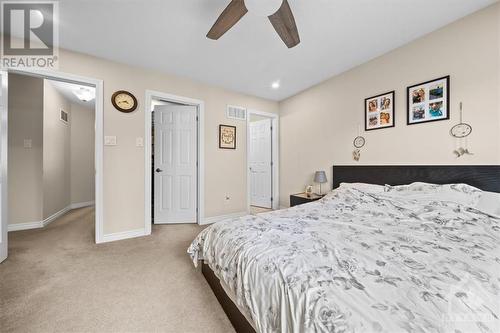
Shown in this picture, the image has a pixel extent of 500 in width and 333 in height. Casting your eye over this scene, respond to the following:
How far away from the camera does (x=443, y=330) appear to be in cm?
57

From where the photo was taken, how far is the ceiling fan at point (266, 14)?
1.33 meters

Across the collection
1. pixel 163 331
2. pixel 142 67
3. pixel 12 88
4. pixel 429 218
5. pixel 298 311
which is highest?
pixel 142 67

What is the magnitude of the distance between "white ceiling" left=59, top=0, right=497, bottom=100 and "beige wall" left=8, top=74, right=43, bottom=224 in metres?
1.51

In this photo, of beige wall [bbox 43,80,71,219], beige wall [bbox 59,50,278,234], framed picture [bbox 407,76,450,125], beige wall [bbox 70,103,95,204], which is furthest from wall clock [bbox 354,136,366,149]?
beige wall [bbox 70,103,95,204]

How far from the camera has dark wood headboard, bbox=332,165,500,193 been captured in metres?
1.79

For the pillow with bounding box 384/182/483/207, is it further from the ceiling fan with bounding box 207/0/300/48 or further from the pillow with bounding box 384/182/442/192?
the ceiling fan with bounding box 207/0/300/48

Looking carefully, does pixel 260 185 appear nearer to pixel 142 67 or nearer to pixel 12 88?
pixel 142 67

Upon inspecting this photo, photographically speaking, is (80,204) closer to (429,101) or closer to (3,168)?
(3,168)

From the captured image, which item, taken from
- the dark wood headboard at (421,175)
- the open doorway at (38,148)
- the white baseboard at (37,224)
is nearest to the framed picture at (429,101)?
the dark wood headboard at (421,175)

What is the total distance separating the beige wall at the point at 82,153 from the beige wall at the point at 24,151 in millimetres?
1313

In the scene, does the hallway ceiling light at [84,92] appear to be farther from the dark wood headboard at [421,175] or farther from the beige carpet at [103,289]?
the dark wood headboard at [421,175]

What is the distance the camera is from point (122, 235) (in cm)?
270

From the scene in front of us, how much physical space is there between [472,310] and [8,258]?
3665 millimetres

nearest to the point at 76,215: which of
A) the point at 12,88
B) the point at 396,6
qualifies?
the point at 12,88
